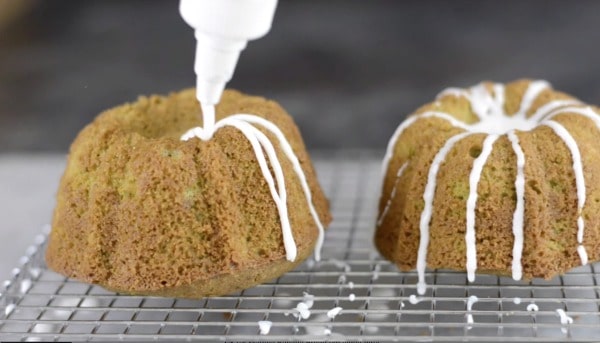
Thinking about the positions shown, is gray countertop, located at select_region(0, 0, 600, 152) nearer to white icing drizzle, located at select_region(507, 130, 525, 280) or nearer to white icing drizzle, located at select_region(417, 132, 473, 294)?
white icing drizzle, located at select_region(417, 132, 473, 294)

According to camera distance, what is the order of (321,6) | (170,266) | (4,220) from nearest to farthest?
(170,266), (4,220), (321,6)

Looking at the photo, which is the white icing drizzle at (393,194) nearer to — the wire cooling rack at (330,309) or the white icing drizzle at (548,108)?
the wire cooling rack at (330,309)

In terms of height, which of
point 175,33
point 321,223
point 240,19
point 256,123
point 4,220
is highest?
point 240,19

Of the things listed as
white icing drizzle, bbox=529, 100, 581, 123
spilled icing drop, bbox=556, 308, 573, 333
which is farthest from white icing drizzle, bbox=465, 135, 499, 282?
white icing drizzle, bbox=529, 100, 581, 123

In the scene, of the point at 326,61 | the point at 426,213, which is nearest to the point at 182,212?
the point at 426,213

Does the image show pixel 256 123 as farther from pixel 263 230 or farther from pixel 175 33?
pixel 175 33

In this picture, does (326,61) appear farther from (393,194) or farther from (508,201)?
(508,201)

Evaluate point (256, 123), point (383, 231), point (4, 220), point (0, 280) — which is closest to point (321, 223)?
point (383, 231)
